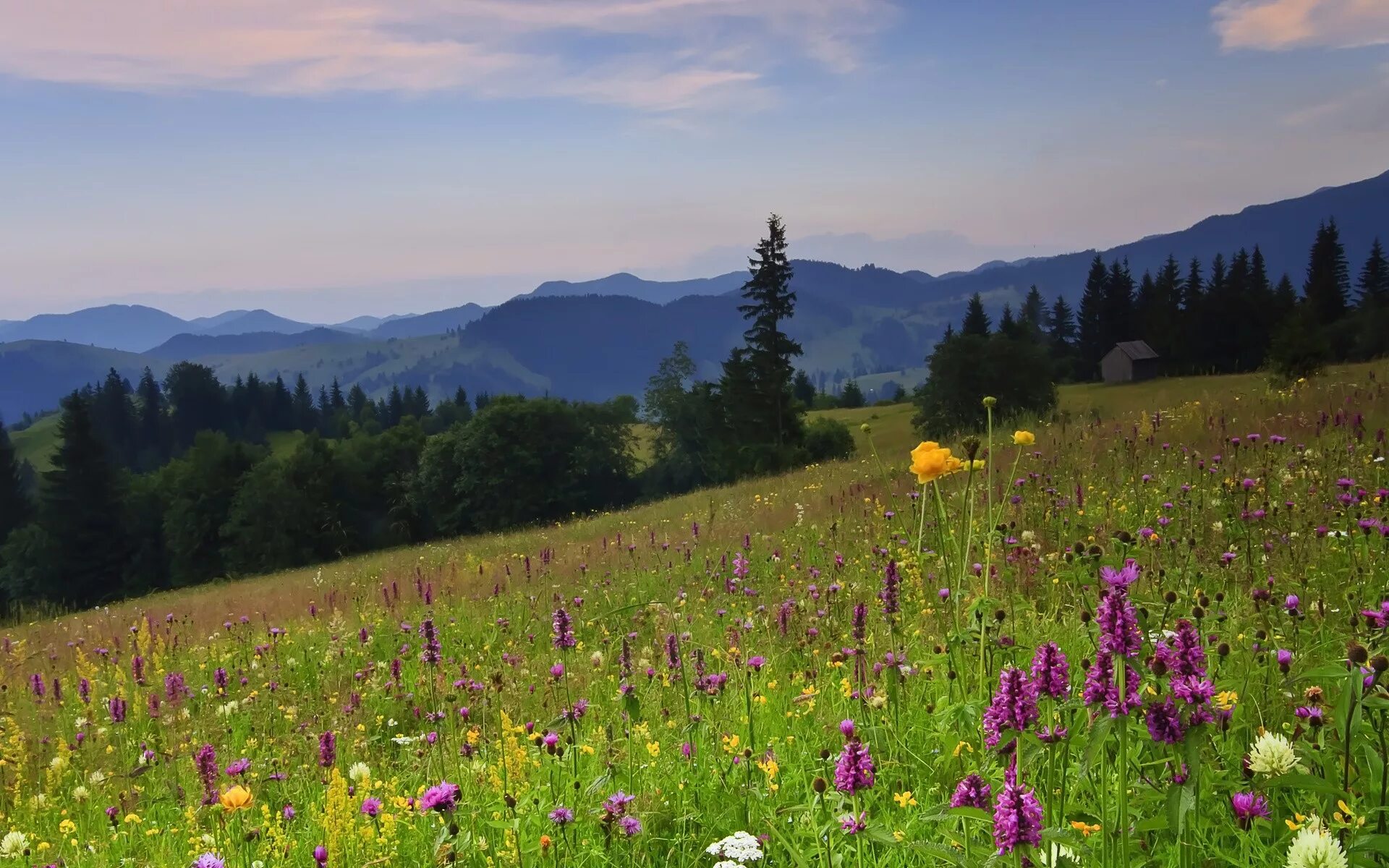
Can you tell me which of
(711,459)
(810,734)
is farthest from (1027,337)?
(810,734)

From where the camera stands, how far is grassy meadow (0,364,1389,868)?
6.36 feet

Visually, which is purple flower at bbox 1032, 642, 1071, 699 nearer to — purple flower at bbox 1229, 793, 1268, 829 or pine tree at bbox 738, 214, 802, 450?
purple flower at bbox 1229, 793, 1268, 829

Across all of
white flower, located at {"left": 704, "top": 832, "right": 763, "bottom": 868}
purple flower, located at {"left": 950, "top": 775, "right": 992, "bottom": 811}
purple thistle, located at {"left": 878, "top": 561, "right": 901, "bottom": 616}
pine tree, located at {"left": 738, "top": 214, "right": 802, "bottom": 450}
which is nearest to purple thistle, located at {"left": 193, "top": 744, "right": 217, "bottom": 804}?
white flower, located at {"left": 704, "top": 832, "right": 763, "bottom": 868}

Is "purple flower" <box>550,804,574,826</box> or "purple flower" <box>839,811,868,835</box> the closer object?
"purple flower" <box>839,811,868,835</box>

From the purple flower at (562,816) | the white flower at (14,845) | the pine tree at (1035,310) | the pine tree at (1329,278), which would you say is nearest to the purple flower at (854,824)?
the purple flower at (562,816)

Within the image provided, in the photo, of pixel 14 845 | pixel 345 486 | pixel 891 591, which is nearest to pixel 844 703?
pixel 891 591

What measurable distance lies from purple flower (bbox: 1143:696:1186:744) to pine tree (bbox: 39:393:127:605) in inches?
2895

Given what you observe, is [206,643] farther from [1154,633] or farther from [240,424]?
[240,424]

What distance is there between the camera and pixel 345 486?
68.8 metres

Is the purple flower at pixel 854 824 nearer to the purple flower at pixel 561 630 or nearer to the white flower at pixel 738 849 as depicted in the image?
the white flower at pixel 738 849

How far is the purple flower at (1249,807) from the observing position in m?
2.08

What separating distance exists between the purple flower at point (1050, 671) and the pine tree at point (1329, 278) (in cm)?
9146

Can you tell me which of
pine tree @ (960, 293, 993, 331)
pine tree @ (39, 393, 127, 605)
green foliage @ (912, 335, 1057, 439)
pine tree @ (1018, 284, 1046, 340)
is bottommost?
pine tree @ (39, 393, 127, 605)

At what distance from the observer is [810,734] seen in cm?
349
